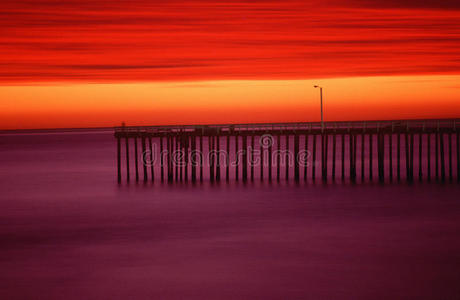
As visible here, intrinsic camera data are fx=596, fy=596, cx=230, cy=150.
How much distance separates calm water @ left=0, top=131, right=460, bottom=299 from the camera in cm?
725

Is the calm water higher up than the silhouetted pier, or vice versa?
the silhouetted pier

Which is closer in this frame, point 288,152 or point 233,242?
point 233,242

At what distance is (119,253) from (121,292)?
191 cm

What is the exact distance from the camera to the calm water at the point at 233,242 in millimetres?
7250

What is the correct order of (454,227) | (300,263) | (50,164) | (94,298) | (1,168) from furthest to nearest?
(50,164) → (1,168) → (454,227) → (300,263) → (94,298)

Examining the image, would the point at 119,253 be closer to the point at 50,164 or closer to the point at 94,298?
the point at 94,298

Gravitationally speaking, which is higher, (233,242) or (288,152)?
(288,152)

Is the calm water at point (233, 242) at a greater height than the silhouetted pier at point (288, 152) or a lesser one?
lesser

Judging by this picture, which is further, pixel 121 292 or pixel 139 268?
pixel 139 268

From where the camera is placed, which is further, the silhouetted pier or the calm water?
the silhouetted pier

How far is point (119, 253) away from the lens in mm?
9039

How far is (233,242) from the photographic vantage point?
991 centimetres

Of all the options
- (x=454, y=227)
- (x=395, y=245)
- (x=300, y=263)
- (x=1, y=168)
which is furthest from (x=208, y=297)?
(x=1, y=168)

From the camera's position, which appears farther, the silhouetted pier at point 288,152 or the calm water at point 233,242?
the silhouetted pier at point 288,152
